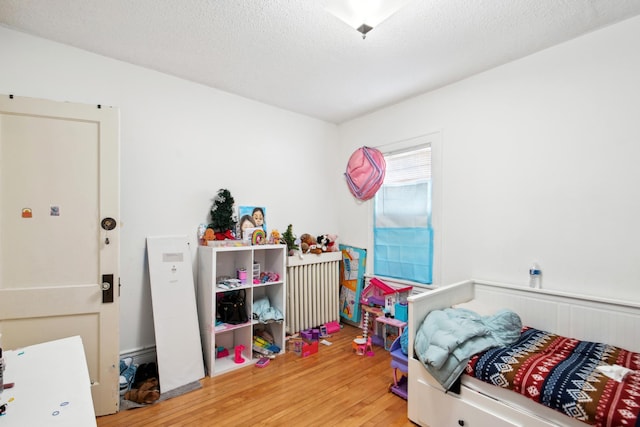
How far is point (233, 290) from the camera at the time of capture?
2826 mm

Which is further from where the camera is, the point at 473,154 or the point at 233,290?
the point at 233,290

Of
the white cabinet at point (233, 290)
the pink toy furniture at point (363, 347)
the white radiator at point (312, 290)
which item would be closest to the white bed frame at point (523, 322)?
the pink toy furniture at point (363, 347)

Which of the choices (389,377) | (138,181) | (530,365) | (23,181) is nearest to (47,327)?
(23,181)

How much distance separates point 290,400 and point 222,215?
1644mm

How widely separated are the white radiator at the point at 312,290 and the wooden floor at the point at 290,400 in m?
0.55

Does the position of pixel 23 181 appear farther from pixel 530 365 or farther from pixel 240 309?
pixel 530 365

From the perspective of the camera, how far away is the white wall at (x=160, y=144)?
219 centimetres

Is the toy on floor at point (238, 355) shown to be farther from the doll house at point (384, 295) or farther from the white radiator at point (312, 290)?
the doll house at point (384, 295)

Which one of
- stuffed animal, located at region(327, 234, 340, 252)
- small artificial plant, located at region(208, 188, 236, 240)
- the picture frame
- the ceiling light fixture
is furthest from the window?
small artificial plant, located at region(208, 188, 236, 240)

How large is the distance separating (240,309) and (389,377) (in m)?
1.42

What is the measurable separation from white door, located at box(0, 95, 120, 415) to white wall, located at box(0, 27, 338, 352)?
0.47m

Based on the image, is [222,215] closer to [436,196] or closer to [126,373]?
[126,373]

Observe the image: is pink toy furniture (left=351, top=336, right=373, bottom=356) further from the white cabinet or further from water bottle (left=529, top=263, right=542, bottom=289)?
water bottle (left=529, top=263, right=542, bottom=289)

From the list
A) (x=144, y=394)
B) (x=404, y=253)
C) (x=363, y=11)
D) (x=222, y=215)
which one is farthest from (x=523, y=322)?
(x=144, y=394)
